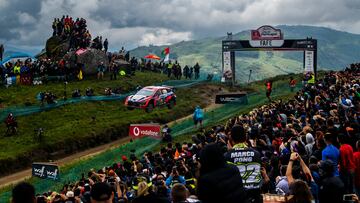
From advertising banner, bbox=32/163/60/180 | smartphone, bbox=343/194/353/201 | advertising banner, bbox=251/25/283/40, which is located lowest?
advertising banner, bbox=32/163/60/180

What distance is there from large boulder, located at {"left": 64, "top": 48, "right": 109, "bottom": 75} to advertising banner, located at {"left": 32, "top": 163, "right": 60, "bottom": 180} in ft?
91.4

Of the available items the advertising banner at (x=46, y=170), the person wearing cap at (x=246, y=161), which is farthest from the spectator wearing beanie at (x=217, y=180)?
the advertising banner at (x=46, y=170)

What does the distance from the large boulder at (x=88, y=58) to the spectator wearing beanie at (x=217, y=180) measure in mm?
43365

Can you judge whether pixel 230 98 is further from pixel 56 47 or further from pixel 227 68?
pixel 56 47

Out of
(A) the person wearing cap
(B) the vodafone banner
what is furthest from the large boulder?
(A) the person wearing cap

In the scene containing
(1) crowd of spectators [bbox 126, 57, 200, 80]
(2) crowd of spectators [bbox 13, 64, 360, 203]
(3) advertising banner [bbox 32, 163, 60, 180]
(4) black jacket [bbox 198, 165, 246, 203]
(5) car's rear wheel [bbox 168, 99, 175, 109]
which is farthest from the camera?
(1) crowd of spectators [bbox 126, 57, 200, 80]

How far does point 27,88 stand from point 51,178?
2375cm

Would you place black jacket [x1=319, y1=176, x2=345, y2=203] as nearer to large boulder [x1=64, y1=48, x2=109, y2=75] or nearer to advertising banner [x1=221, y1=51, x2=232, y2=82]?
large boulder [x1=64, y1=48, x2=109, y2=75]

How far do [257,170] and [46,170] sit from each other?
15.3 meters

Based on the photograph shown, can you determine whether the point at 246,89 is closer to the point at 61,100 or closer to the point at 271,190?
the point at 61,100

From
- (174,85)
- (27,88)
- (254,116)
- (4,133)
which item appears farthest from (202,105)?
(254,116)

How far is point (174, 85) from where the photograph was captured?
50.6 metres

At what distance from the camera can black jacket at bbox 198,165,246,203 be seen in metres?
6.43

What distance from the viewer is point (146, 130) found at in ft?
91.9
